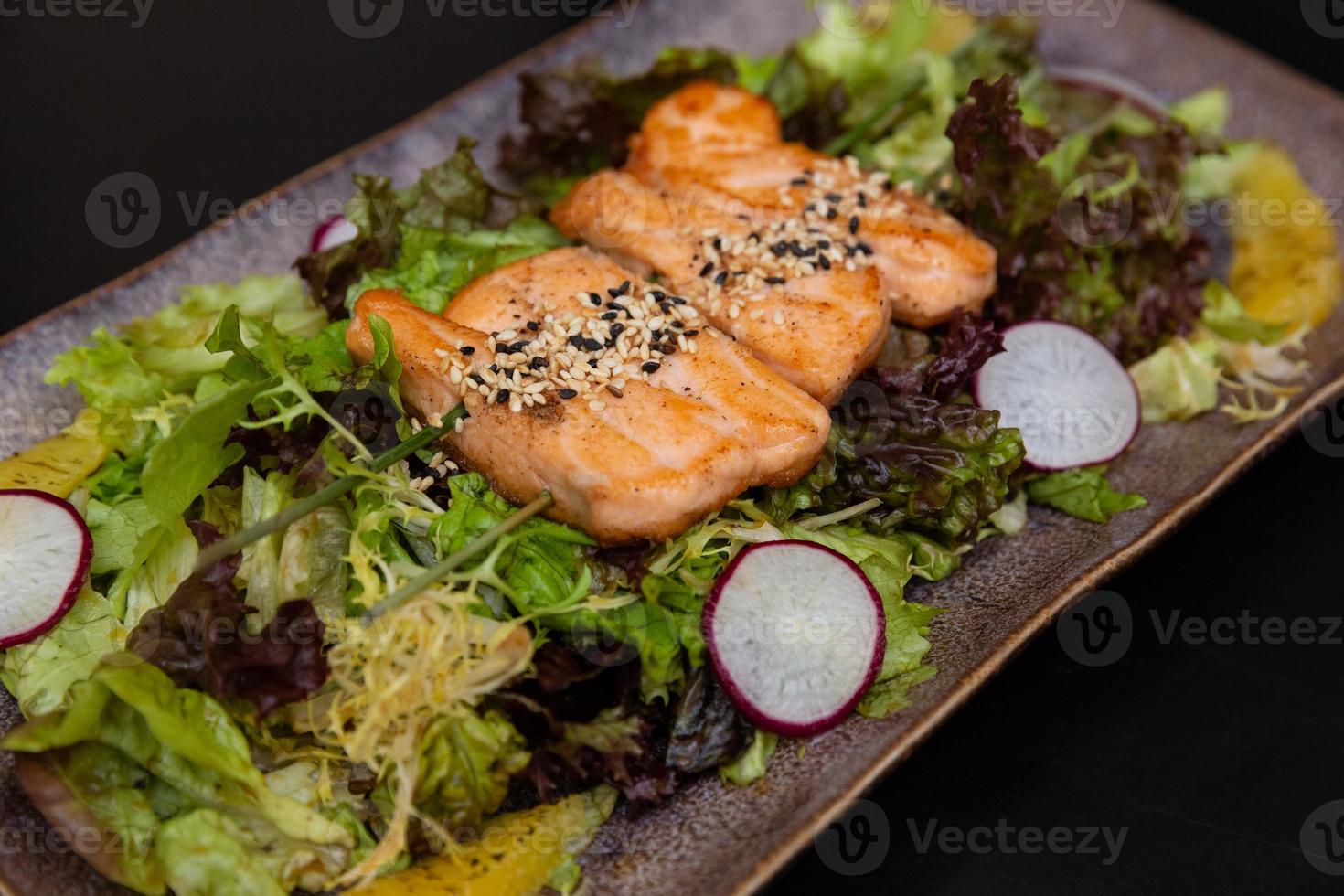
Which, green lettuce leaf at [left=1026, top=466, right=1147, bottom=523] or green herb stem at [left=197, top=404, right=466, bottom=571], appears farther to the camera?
green lettuce leaf at [left=1026, top=466, right=1147, bottom=523]

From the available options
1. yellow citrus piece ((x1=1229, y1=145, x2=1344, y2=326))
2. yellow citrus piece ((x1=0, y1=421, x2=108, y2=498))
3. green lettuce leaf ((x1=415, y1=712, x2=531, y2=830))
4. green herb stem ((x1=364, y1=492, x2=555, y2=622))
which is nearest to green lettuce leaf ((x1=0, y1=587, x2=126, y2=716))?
yellow citrus piece ((x1=0, y1=421, x2=108, y2=498))

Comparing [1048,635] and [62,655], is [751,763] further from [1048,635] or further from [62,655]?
[62,655]

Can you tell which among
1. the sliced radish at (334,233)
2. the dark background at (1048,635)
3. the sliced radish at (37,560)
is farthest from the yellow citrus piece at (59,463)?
the dark background at (1048,635)

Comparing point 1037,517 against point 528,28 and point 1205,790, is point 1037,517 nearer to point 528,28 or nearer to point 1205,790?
point 1205,790

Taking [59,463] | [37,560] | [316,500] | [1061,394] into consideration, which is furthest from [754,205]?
[37,560]

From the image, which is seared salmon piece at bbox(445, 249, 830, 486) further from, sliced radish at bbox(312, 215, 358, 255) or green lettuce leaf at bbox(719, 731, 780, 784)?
sliced radish at bbox(312, 215, 358, 255)

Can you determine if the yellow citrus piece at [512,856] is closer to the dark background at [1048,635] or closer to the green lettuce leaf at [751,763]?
the green lettuce leaf at [751,763]
